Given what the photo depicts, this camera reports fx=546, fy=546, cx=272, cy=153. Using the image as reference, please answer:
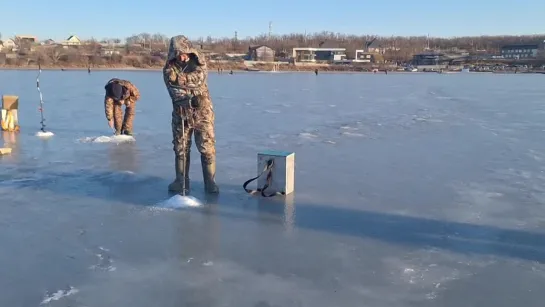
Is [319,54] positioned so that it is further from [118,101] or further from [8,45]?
[118,101]

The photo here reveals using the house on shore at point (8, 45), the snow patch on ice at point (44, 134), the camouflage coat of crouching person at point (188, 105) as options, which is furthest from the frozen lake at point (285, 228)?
the house on shore at point (8, 45)

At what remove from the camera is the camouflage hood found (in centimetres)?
582

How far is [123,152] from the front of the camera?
9.11 meters

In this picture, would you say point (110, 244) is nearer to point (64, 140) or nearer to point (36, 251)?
point (36, 251)

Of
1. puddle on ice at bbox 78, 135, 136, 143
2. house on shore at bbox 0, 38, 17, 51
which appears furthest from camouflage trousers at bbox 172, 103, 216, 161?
house on shore at bbox 0, 38, 17, 51

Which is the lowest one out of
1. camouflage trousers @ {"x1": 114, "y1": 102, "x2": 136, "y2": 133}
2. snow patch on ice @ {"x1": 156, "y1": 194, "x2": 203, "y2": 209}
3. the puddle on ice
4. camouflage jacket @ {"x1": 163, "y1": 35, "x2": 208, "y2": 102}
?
snow patch on ice @ {"x1": 156, "y1": 194, "x2": 203, "y2": 209}

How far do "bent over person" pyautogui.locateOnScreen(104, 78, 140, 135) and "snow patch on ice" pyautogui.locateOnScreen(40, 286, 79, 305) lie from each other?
7205mm

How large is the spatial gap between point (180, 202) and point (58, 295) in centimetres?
237

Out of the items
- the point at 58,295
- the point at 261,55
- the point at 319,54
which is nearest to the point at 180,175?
the point at 58,295

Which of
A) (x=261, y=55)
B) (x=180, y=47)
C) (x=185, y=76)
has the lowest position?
(x=185, y=76)

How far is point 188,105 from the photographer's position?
612 centimetres

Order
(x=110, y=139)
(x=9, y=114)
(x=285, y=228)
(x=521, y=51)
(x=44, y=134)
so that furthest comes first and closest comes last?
(x=521, y=51) → (x=9, y=114) → (x=44, y=134) → (x=110, y=139) → (x=285, y=228)

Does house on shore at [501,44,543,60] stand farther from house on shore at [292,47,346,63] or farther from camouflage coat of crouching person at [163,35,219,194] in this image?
camouflage coat of crouching person at [163,35,219,194]

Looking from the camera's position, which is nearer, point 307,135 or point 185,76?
point 185,76
